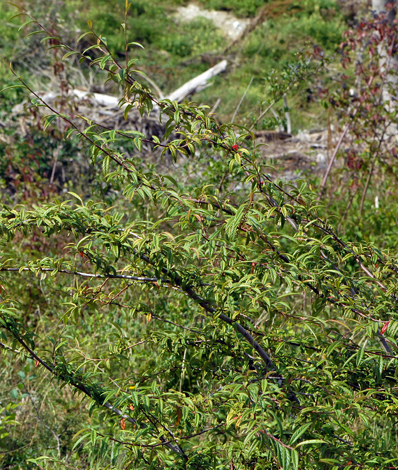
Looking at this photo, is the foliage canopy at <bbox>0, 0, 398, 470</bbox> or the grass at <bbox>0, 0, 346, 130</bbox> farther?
the grass at <bbox>0, 0, 346, 130</bbox>

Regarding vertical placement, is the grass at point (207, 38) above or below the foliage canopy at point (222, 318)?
below

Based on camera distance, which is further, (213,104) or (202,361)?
(213,104)

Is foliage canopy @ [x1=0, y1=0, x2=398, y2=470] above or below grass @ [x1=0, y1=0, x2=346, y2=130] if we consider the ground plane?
above

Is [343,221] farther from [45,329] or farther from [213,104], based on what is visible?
[213,104]

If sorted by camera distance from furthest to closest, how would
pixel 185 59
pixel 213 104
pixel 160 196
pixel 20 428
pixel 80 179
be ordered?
1. pixel 185 59
2. pixel 213 104
3. pixel 80 179
4. pixel 20 428
5. pixel 160 196

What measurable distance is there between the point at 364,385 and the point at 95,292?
43.1 inches

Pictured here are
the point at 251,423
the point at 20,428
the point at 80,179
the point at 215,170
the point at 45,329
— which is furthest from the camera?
the point at 80,179

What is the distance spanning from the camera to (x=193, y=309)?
3539 mm

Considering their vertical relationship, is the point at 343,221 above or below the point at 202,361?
below

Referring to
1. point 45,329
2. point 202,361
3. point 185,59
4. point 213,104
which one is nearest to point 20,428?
point 45,329

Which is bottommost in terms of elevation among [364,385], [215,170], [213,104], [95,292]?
[213,104]

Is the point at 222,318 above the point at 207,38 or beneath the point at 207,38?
above

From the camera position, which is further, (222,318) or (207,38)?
(207,38)

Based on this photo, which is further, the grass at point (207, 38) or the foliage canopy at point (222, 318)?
the grass at point (207, 38)
